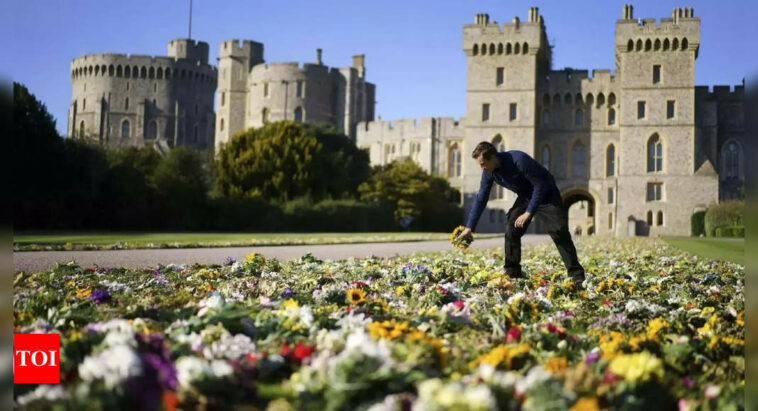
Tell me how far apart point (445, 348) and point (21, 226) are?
26.4 meters

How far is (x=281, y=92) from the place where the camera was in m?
71.2

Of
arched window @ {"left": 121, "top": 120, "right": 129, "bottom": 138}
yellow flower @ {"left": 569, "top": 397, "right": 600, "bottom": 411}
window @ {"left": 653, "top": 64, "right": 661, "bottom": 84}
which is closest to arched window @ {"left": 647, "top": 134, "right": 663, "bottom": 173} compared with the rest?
window @ {"left": 653, "top": 64, "right": 661, "bottom": 84}

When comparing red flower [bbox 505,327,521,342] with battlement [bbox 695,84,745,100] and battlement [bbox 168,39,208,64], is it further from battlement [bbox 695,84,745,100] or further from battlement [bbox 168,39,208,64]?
battlement [bbox 168,39,208,64]

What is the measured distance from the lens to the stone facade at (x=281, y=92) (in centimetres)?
7138

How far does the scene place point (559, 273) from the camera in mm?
7805

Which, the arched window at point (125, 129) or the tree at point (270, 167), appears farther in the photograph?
the arched window at point (125, 129)

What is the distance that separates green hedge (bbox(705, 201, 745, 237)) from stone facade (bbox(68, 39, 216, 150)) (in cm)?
6448

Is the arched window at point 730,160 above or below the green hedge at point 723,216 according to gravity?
above

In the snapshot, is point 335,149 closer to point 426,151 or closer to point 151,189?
point 426,151

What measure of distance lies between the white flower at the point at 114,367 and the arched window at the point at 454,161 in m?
63.3

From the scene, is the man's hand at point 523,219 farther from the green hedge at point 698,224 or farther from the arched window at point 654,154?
the arched window at point 654,154

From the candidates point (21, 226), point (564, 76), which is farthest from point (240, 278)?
point (564, 76)

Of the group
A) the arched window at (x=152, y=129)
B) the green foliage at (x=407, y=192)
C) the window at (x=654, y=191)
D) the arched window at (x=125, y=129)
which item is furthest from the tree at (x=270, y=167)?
the arched window at (x=125, y=129)

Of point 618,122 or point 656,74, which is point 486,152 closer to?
point 656,74
